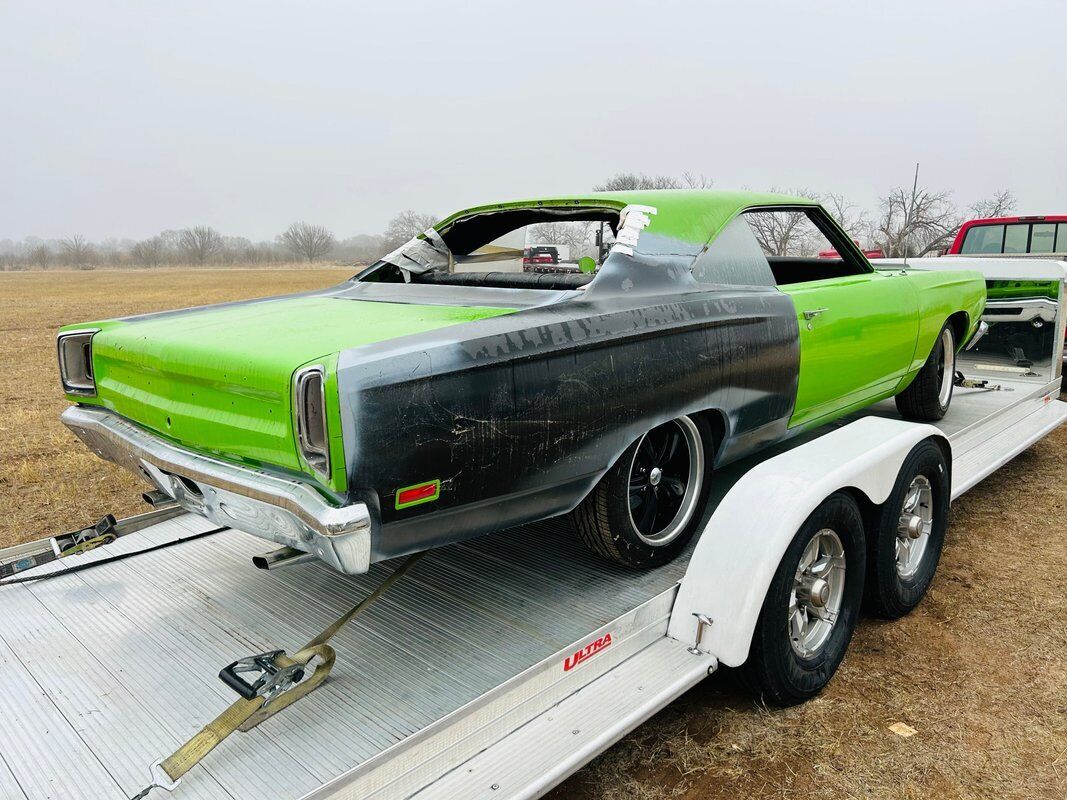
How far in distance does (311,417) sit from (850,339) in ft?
8.46

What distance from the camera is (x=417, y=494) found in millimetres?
A: 1955

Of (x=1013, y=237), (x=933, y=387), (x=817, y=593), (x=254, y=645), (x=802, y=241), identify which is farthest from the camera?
(x=1013, y=237)

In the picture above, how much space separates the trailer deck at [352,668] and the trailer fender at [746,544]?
0.07 meters

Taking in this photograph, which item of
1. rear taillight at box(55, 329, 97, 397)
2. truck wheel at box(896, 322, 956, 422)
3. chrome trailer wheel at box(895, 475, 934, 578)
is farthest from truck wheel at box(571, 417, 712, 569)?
truck wheel at box(896, 322, 956, 422)

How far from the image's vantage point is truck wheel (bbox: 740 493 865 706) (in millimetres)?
2383

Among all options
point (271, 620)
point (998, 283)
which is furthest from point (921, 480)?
point (998, 283)

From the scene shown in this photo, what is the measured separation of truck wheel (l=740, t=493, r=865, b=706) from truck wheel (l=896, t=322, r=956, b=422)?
87.5 inches

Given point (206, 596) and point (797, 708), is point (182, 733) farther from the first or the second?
point (797, 708)

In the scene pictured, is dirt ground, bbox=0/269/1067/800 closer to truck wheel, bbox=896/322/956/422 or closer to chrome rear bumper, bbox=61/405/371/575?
truck wheel, bbox=896/322/956/422

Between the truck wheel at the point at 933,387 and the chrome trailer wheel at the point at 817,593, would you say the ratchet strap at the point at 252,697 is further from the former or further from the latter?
the truck wheel at the point at 933,387

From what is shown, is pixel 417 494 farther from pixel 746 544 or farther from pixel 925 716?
pixel 925 716

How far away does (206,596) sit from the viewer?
2.70m

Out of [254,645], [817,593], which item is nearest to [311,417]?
[254,645]

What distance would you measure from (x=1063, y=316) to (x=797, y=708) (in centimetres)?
417
